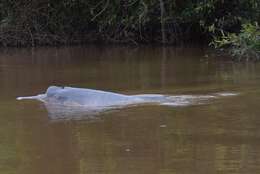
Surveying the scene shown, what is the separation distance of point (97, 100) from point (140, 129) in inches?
68.6

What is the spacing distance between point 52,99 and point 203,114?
2.39 meters

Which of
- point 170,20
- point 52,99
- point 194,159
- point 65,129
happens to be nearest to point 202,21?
point 170,20

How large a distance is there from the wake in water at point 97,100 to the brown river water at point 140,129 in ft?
0.66

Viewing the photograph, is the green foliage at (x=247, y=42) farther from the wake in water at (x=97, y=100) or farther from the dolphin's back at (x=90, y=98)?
the dolphin's back at (x=90, y=98)

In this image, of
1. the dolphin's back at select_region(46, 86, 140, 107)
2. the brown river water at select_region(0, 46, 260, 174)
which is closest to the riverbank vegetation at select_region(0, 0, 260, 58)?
the brown river water at select_region(0, 46, 260, 174)

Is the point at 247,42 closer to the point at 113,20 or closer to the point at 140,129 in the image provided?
the point at 113,20

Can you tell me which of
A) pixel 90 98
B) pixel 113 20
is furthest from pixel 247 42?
pixel 90 98

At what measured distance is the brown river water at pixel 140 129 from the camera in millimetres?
6141

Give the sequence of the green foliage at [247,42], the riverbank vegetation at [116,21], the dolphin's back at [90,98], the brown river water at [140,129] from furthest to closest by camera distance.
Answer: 1. the riverbank vegetation at [116,21]
2. the green foliage at [247,42]
3. the dolphin's back at [90,98]
4. the brown river water at [140,129]

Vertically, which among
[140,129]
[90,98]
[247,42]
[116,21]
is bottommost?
[140,129]

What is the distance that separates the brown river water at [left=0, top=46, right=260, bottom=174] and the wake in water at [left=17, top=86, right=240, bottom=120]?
201 mm

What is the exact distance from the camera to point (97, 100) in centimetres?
923

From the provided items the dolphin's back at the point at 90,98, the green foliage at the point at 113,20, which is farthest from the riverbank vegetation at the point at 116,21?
the dolphin's back at the point at 90,98

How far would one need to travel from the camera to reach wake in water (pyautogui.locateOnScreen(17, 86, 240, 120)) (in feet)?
29.3
